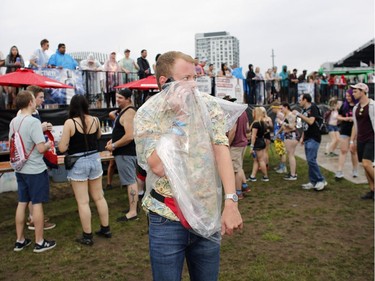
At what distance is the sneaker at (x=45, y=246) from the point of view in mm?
4398

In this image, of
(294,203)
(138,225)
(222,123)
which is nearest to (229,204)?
(222,123)

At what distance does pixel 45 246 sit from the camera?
14.6 ft

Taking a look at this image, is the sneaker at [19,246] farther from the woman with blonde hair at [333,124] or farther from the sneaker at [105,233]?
the woman with blonde hair at [333,124]

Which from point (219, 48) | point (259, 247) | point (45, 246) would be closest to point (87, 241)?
point (45, 246)

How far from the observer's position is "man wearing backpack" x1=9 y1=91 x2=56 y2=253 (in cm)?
406

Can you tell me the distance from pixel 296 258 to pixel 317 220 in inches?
60.7

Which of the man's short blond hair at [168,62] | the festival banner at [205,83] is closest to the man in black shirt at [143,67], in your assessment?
the festival banner at [205,83]

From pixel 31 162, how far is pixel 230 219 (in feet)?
10.3

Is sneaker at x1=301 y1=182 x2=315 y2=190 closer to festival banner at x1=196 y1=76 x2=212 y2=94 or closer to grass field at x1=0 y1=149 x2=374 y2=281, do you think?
grass field at x1=0 y1=149 x2=374 y2=281

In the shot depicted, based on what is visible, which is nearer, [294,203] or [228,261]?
[228,261]

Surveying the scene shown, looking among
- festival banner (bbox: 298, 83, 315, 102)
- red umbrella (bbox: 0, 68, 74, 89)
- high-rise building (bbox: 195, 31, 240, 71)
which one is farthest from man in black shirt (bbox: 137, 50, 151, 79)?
high-rise building (bbox: 195, 31, 240, 71)

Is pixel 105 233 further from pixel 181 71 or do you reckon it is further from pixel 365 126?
pixel 365 126

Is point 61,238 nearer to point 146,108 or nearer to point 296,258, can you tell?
point 296,258

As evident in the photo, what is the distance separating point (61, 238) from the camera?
4902mm
